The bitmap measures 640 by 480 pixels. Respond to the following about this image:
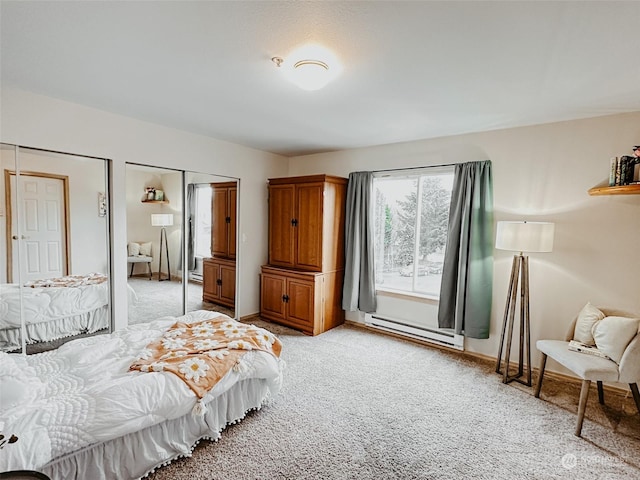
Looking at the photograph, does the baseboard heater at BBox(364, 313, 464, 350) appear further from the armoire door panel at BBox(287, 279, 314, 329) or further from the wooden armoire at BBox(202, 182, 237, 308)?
the wooden armoire at BBox(202, 182, 237, 308)

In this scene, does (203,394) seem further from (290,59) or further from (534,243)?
(534,243)

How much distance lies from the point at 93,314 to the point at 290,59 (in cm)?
308

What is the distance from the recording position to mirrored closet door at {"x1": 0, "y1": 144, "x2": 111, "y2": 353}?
2617 millimetres

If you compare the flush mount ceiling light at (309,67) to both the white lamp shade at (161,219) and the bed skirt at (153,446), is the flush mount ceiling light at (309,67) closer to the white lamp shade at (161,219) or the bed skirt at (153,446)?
the bed skirt at (153,446)

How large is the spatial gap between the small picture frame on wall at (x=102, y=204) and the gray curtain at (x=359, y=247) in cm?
287

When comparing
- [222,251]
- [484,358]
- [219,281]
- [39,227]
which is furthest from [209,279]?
[484,358]

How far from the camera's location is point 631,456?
2.07 metres

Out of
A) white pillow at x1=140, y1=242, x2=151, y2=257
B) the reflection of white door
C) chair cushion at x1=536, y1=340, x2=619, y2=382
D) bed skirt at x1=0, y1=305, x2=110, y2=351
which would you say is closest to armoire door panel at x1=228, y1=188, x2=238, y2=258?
white pillow at x1=140, y1=242, x2=151, y2=257

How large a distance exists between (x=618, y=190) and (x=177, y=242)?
4.47 m

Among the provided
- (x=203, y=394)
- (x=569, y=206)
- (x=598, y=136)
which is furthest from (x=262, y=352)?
(x=598, y=136)

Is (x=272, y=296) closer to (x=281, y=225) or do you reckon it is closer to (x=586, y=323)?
(x=281, y=225)

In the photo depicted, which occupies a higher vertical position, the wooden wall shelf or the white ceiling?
the white ceiling

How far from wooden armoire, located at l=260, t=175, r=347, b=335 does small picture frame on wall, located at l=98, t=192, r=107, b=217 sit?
6.99 ft

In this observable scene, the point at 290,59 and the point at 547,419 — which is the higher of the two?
the point at 290,59
